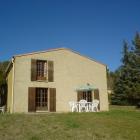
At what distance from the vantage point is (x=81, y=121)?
51.4ft

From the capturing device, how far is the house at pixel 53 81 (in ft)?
74.1

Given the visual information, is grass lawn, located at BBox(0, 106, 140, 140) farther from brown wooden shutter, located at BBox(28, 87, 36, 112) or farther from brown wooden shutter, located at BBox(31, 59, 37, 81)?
brown wooden shutter, located at BBox(31, 59, 37, 81)

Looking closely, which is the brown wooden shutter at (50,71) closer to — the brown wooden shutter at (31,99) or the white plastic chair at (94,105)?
the brown wooden shutter at (31,99)

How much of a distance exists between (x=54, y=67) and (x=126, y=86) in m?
21.1

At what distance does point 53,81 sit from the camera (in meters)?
23.9

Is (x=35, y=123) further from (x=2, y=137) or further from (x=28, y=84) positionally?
(x=28, y=84)

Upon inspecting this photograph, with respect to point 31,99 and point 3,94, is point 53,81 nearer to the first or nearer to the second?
point 31,99

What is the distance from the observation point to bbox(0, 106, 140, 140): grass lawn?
496 inches

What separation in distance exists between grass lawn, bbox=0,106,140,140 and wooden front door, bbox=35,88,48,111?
703 cm

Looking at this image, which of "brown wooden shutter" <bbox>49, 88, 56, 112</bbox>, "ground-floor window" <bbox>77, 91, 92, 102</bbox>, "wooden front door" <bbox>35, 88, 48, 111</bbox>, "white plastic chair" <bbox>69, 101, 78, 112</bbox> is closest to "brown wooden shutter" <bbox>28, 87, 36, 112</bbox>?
"wooden front door" <bbox>35, 88, 48, 111</bbox>

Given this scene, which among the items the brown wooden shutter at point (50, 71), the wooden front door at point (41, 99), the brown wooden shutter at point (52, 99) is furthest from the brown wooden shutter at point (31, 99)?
the brown wooden shutter at point (50, 71)

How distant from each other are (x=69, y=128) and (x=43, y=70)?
10.8m

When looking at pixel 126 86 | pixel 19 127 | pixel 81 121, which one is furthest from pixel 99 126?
pixel 126 86

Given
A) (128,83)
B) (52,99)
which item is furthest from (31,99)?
(128,83)
